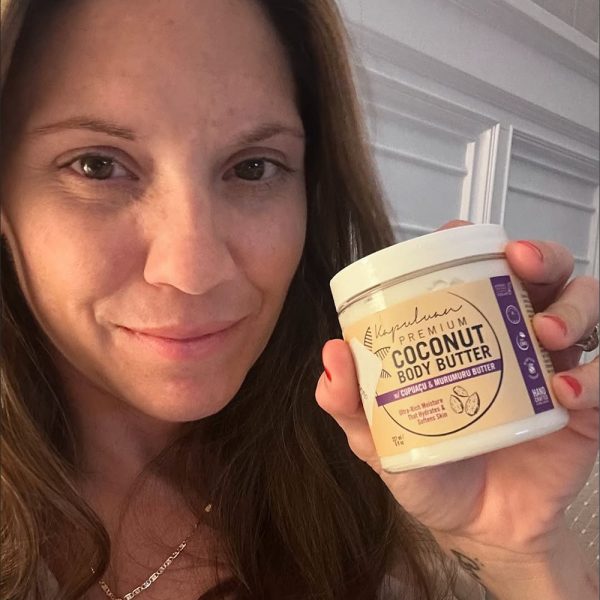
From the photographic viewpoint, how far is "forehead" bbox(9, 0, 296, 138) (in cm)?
46

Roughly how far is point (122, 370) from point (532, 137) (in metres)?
0.41

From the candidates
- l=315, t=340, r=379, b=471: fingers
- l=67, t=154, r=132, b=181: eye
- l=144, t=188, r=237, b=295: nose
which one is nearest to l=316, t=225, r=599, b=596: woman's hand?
l=315, t=340, r=379, b=471: fingers

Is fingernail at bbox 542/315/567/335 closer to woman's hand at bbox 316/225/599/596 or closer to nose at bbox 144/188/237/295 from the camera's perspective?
woman's hand at bbox 316/225/599/596

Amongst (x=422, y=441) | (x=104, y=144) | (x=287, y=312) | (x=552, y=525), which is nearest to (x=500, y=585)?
(x=552, y=525)

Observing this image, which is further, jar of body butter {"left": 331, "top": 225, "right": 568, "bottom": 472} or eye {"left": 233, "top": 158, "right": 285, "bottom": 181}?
eye {"left": 233, "top": 158, "right": 285, "bottom": 181}

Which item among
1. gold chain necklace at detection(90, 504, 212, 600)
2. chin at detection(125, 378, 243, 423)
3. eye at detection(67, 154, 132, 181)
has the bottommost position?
gold chain necklace at detection(90, 504, 212, 600)

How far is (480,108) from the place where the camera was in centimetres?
58

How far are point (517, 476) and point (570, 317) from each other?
14 cm

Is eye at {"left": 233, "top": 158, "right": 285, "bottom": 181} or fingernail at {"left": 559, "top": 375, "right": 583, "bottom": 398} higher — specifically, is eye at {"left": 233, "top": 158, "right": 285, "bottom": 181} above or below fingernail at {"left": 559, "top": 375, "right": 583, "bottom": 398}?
above

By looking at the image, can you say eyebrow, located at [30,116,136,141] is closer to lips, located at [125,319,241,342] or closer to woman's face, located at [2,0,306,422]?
woman's face, located at [2,0,306,422]

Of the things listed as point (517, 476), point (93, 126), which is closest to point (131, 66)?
point (93, 126)

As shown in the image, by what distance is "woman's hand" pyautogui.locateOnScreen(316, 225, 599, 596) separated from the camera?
467 mm

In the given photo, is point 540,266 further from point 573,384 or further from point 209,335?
point 209,335

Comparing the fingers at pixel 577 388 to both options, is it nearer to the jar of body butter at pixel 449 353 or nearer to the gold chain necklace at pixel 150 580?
the jar of body butter at pixel 449 353
